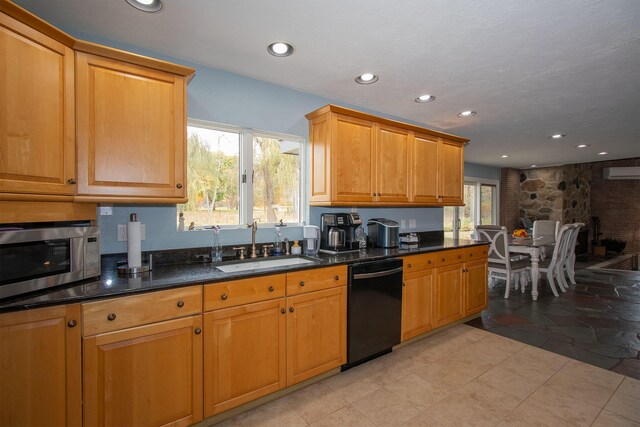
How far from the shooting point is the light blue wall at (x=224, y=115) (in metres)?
2.14

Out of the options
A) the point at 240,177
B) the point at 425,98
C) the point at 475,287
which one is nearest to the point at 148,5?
the point at 240,177

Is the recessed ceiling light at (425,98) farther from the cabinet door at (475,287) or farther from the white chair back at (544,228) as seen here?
the white chair back at (544,228)

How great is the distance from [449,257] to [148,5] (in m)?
3.19

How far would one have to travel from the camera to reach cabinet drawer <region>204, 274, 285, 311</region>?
1.80 meters

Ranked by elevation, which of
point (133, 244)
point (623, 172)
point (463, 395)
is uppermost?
point (623, 172)

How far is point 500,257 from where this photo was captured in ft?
15.0

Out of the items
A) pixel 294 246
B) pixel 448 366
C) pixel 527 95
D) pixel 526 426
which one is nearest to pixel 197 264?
pixel 294 246

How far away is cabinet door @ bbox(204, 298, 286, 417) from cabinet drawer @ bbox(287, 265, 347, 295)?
0.13m

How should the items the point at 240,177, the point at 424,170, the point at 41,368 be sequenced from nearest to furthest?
1. the point at 41,368
2. the point at 240,177
3. the point at 424,170

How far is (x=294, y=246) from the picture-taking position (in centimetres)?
275

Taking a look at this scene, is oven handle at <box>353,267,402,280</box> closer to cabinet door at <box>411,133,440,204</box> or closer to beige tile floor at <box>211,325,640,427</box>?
beige tile floor at <box>211,325,640,427</box>

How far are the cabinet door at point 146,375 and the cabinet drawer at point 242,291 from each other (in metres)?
0.14

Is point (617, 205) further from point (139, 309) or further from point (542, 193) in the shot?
point (139, 309)

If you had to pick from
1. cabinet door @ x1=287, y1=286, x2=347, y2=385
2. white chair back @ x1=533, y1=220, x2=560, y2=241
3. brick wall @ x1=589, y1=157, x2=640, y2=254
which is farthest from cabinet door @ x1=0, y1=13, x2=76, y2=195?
brick wall @ x1=589, y1=157, x2=640, y2=254
